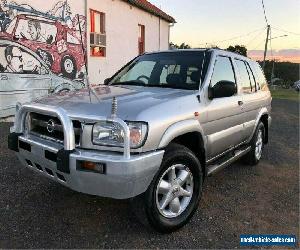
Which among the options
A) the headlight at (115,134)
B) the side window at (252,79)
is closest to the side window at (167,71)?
the headlight at (115,134)

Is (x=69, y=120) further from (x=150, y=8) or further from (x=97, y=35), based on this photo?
(x=150, y=8)

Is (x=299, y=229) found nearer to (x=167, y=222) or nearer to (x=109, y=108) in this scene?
(x=167, y=222)

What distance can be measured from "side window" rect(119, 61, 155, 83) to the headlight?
175 cm

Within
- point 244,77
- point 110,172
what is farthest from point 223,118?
point 110,172

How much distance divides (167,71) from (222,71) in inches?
29.9

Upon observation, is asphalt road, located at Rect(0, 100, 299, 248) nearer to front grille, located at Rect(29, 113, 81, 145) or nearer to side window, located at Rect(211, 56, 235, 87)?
front grille, located at Rect(29, 113, 81, 145)

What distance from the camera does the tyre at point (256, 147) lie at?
6.13 m

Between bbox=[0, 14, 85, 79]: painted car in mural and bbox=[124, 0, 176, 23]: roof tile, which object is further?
bbox=[124, 0, 176, 23]: roof tile

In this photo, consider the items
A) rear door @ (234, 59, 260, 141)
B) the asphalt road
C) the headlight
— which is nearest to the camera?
the headlight

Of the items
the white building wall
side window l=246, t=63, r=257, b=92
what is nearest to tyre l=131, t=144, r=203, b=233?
side window l=246, t=63, r=257, b=92

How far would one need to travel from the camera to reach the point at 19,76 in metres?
10.3

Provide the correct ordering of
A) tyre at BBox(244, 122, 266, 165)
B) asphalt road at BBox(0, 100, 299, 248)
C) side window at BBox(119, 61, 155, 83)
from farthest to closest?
tyre at BBox(244, 122, 266, 165), side window at BBox(119, 61, 155, 83), asphalt road at BBox(0, 100, 299, 248)

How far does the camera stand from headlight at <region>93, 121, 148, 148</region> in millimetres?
3189

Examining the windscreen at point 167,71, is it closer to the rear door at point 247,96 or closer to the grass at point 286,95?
the rear door at point 247,96
